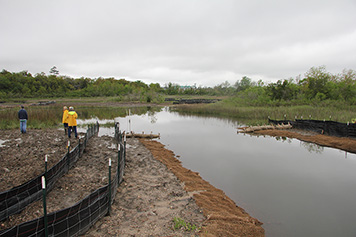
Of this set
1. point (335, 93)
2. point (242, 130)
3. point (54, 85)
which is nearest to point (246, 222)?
point (242, 130)

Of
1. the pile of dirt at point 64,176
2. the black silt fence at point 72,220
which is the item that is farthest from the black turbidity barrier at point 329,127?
the black silt fence at point 72,220

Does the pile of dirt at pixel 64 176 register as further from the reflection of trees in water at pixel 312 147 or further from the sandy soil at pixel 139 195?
the reflection of trees in water at pixel 312 147

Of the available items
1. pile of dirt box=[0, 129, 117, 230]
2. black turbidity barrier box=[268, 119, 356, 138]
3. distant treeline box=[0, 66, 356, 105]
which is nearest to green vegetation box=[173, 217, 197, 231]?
pile of dirt box=[0, 129, 117, 230]

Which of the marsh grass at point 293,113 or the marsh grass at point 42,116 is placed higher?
the marsh grass at point 293,113

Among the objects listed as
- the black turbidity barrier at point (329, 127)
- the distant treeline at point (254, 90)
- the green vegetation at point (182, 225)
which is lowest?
the green vegetation at point (182, 225)

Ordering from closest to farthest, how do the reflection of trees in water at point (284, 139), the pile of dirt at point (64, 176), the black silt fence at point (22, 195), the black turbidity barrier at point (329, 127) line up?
the black silt fence at point (22, 195)
the pile of dirt at point (64, 176)
the black turbidity barrier at point (329, 127)
the reflection of trees in water at point (284, 139)

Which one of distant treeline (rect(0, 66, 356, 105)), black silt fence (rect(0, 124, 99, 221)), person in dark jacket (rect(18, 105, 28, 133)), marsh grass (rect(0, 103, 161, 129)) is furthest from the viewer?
distant treeline (rect(0, 66, 356, 105))

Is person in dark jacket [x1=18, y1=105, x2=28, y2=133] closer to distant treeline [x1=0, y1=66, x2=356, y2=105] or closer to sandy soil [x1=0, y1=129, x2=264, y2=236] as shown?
sandy soil [x1=0, y1=129, x2=264, y2=236]

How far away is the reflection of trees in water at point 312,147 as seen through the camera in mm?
11590

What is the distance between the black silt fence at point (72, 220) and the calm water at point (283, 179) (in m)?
3.79

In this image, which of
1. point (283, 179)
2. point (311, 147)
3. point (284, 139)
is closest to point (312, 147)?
point (311, 147)

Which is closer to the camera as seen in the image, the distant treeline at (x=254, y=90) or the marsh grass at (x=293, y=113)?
the marsh grass at (x=293, y=113)

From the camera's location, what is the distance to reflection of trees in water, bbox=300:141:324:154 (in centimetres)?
1159

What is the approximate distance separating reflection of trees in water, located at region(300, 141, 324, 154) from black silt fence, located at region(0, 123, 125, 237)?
11518mm
